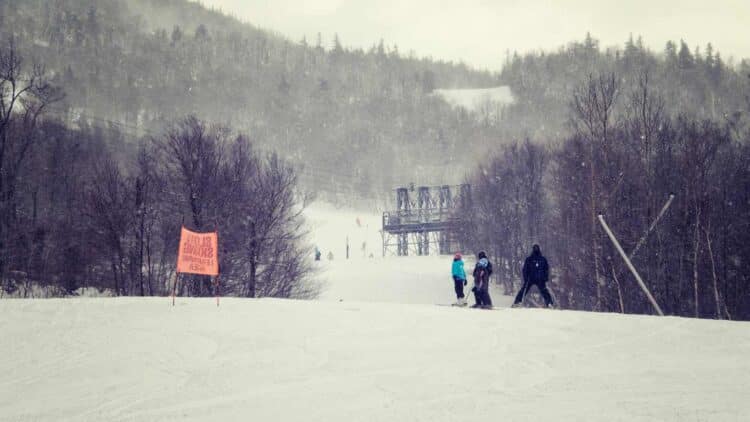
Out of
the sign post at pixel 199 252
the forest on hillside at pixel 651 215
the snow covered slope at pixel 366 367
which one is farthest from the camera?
the forest on hillside at pixel 651 215

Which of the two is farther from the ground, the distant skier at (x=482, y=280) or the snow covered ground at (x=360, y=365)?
the distant skier at (x=482, y=280)

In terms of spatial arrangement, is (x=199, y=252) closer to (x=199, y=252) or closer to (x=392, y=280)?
(x=199, y=252)

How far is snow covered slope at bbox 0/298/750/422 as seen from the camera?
6594mm

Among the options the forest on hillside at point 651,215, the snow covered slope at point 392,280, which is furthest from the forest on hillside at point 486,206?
the snow covered slope at point 392,280

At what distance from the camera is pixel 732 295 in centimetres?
3447

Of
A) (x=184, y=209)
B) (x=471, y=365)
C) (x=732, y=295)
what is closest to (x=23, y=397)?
(x=471, y=365)

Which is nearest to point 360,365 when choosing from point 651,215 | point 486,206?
point 651,215

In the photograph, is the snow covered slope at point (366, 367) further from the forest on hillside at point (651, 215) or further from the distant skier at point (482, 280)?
the forest on hillside at point (651, 215)

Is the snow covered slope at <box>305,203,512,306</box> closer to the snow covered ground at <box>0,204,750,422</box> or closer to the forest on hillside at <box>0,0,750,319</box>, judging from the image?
the forest on hillside at <box>0,0,750,319</box>

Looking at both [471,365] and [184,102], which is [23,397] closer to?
[471,365]

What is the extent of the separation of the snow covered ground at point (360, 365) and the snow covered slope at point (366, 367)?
1.3 inches

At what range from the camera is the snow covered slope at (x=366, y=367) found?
6.59 meters

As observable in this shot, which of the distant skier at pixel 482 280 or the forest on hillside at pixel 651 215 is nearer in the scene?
the distant skier at pixel 482 280

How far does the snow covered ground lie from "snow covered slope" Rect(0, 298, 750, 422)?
33 mm
